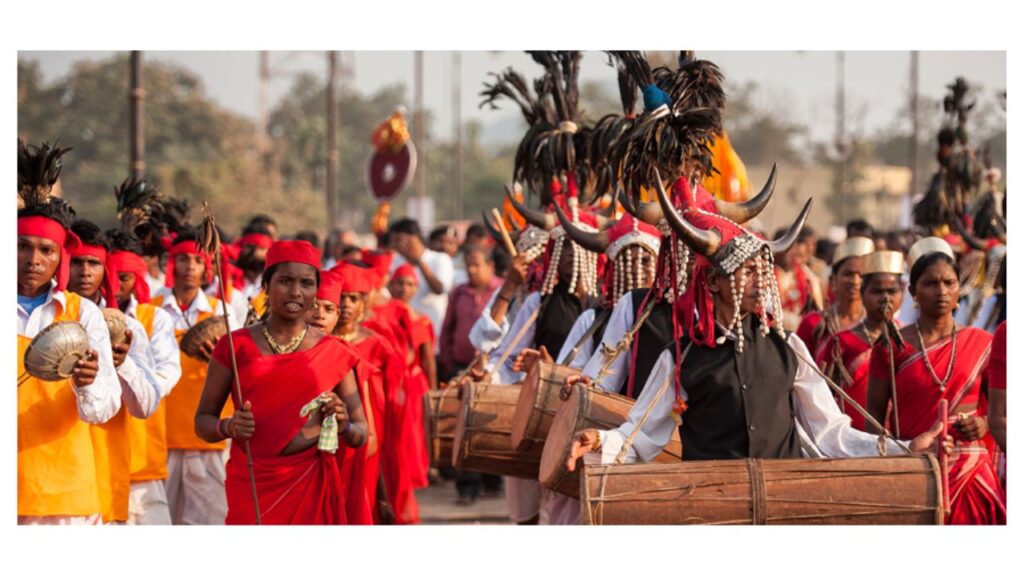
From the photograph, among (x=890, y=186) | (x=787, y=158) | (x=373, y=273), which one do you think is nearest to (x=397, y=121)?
(x=373, y=273)

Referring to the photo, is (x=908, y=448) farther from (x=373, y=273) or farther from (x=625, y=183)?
(x=373, y=273)

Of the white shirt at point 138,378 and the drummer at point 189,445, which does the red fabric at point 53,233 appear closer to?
the white shirt at point 138,378

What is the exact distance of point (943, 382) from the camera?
23.7ft

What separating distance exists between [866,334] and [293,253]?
137 inches

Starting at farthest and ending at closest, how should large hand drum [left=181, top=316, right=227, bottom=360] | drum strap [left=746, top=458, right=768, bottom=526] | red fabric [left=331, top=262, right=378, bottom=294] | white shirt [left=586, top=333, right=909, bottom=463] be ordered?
red fabric [left=331, top=262, right=378, bottom=294] → large hand drum [left=181, top=316, right=227, bottom=360] → white shirt [left=586, top=333, right=909, bottom=463] → drum strap [left=746, top=458, right=768, bottom=526]

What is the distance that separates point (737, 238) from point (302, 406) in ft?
7.29

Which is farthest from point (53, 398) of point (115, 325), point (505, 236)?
point (505, 236)

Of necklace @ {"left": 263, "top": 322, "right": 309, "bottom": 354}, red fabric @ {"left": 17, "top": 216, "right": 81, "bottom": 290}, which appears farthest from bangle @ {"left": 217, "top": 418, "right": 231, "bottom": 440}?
red fabric @ {"left": 17, "top": 216, "right": 81, "bottom": 290}

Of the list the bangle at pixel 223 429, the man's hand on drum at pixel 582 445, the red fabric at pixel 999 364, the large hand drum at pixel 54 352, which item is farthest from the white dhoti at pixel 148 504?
the red fabric at pixel 999 364

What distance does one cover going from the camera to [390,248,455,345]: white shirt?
15.4 m

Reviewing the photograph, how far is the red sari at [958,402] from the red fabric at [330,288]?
284 cm

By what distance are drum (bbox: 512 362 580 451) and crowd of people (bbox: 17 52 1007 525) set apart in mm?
118

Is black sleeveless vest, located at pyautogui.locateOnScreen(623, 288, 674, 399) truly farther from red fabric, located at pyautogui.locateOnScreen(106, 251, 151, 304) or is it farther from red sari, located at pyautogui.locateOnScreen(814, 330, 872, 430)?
red fabric, located at pyautogui.locateOnScreen(106, 251, 151, 304)

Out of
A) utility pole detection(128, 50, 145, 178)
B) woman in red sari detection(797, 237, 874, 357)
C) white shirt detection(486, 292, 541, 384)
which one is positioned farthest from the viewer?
utility pole detection(128, 50, 145, 178)
